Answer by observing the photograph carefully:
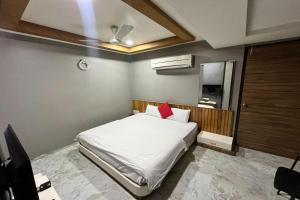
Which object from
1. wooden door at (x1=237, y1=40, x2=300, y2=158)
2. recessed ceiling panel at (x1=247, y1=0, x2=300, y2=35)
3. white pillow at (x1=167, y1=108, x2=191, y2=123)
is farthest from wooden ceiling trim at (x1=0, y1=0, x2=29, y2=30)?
wooden door at (x1=237, y1=40, x2=300, y2=158)

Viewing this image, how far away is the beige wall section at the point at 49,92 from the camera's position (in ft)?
7.80

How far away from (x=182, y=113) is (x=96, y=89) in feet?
7.67

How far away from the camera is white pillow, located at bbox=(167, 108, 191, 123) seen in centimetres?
332

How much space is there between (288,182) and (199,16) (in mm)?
2057

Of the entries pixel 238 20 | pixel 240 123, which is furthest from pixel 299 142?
pixel 238 20

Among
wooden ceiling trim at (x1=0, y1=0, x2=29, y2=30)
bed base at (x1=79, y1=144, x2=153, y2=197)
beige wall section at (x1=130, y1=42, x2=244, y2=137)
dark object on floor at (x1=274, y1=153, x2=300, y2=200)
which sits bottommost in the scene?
bed base at (x1=79, y1=144, x2=153, y2=197)

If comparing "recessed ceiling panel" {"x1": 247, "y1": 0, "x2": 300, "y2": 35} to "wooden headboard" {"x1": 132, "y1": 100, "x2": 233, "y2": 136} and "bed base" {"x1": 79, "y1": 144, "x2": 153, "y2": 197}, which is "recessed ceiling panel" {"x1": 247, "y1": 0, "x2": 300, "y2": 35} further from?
"bed base" {"x1": 79, "y1": 144, "x2": 153, "y2": 197}

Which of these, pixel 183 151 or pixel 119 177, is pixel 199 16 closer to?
pixel 183 151

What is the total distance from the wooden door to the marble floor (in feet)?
0.96

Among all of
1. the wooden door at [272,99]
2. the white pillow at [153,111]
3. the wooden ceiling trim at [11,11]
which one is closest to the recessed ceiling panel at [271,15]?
the wooden door at [272,99]

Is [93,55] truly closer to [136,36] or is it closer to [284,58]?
[136,36]

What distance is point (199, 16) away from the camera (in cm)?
149

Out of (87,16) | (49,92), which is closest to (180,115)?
(87,16)

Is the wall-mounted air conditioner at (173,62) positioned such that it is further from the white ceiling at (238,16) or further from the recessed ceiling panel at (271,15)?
the recessed ceiling panel at (271,15)
